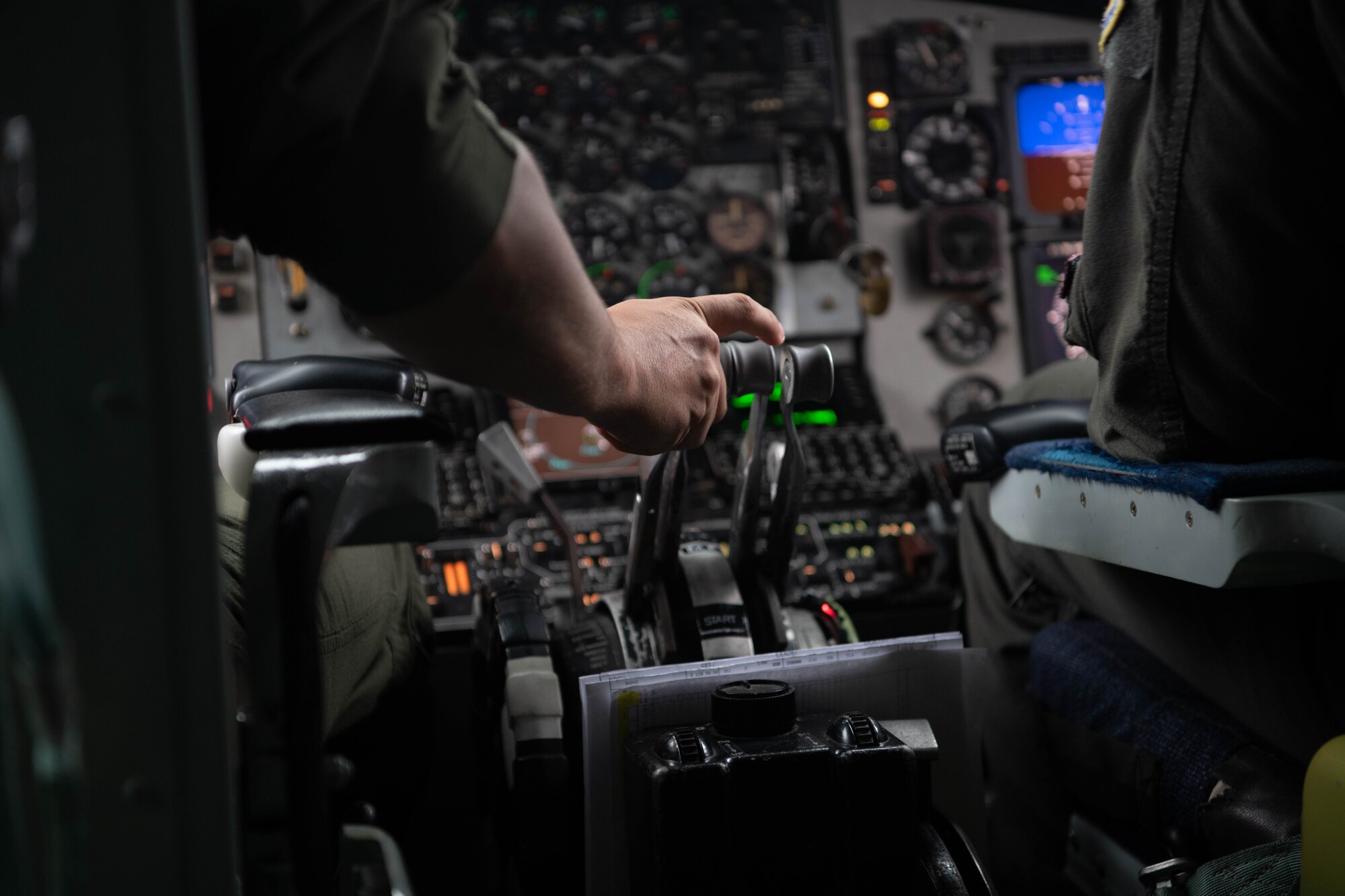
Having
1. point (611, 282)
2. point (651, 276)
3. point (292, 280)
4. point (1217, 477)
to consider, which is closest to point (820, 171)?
point (651, 276)

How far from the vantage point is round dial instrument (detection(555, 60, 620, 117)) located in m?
3.56

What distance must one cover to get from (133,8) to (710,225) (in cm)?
319

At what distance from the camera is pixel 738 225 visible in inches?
141

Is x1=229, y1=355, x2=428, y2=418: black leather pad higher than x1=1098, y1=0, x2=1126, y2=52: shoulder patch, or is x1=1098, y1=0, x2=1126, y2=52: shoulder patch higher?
x1=1098, y1=0, x2=1126, y2=52: shoulder patch

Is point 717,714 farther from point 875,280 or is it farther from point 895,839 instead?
point 875,280

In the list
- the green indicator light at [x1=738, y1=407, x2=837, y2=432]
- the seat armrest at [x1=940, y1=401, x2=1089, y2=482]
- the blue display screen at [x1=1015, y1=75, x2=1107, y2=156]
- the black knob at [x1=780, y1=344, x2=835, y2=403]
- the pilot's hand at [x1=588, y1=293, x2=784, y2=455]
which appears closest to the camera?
the pilot's hand at [x1=588, y1=293, x2=784, y2=455]

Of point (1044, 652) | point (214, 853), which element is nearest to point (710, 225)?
point (1044, 652)

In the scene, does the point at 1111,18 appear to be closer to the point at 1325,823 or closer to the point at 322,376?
the point at 1325,823

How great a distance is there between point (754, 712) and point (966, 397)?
287 centimetres

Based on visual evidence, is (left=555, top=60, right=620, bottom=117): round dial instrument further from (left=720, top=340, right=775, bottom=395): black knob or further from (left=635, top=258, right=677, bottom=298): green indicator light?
(left=720, top=340, right=775, bottom=395): black knob

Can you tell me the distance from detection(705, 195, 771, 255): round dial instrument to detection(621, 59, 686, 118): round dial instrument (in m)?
0.34

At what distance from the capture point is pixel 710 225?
3576 millimetres

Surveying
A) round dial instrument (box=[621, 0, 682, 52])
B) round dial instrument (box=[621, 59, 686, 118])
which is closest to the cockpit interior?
round dial instrument (box=[621, 59, 686, 118])

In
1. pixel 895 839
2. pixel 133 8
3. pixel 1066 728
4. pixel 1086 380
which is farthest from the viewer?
pixel 1086 380
